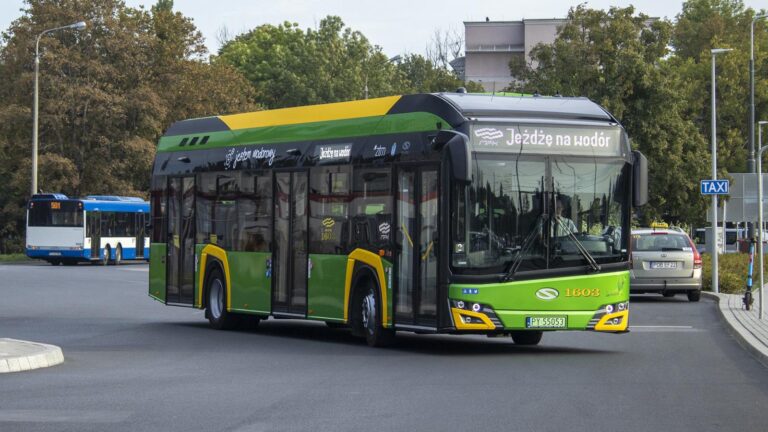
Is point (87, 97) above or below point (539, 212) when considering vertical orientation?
above

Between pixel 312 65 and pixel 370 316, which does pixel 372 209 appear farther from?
pixel 312 65

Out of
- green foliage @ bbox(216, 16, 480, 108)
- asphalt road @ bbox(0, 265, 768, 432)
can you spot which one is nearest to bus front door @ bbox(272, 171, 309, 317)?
asphalt road @ bbox(0, 265, 768, 432)

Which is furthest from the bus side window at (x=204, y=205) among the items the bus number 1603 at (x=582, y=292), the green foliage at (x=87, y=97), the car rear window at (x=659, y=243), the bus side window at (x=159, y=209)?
the green foliage at (x=87, y=97)

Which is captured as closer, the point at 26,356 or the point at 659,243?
the point at 26,356

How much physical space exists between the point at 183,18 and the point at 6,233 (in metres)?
15.8

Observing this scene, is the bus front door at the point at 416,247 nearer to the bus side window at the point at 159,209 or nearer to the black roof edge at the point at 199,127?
the black roof edge at the point at 199,127

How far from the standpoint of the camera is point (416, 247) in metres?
17.3

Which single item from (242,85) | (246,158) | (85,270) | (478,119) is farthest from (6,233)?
(478,119)

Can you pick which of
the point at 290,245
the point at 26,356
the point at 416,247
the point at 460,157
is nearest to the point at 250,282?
the point at 290,245

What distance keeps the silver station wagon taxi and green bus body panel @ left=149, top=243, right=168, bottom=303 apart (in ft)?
38.4

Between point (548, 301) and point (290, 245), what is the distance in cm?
459

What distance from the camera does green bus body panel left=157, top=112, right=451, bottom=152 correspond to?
17.5 meters

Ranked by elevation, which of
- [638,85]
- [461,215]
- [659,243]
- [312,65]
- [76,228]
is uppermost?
[312,65]

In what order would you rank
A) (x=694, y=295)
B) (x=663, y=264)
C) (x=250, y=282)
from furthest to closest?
(x=694, y=295) → (x=663, y=264) → (x=250, y=282)
